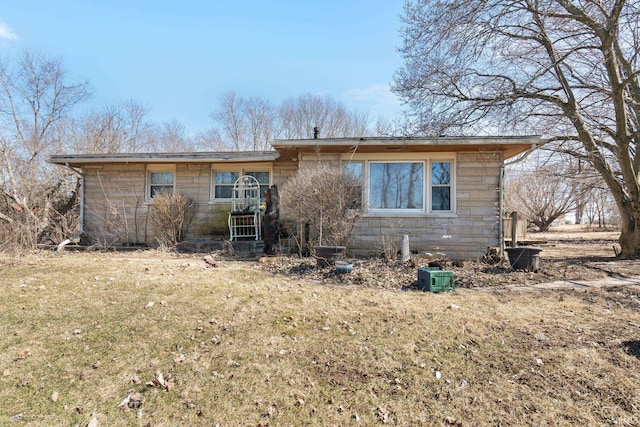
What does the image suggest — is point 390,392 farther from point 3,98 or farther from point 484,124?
point 3,98

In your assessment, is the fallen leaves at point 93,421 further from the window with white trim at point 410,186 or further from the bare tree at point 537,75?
the bare tree at point 537,75

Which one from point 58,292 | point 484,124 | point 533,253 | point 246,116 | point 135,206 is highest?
point 246,116

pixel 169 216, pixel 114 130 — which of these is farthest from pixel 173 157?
pixel 114 130

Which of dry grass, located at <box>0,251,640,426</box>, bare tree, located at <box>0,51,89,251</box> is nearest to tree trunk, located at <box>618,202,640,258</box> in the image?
dry grass, located at <box>0,251,640,426</box>

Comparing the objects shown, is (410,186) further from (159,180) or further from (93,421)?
(159,180)

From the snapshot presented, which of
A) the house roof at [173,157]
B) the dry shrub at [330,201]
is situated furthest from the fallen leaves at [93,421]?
the house roof at [173,157]

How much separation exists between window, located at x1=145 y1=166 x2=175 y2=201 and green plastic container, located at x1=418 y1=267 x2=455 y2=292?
26.9ft

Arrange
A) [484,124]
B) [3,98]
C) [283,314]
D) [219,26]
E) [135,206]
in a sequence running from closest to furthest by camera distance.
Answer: [283,314], [219,26], [135,206], [484,124], [3,98]

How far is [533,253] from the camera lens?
20.8 ft

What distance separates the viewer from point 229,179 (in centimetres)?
1013

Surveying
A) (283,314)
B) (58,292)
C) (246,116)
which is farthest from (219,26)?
(246,116)

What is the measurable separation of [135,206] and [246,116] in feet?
58.9

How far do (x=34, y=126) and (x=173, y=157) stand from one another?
39.1 feet

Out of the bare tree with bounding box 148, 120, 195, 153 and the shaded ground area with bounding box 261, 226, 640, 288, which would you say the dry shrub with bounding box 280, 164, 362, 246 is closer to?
the shaded ground area with bounding box 261, 226, 640, 288
